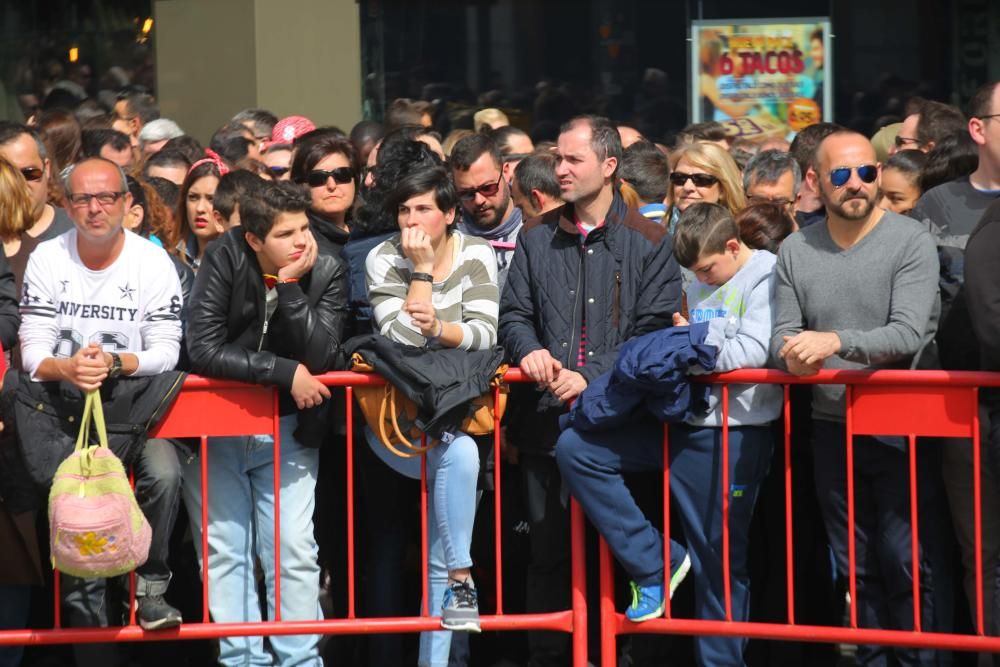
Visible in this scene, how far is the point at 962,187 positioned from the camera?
6.39 metres

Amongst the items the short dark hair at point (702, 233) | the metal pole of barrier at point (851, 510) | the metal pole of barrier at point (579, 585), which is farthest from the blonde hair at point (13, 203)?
the metal pole of barrier at point (851, 510)

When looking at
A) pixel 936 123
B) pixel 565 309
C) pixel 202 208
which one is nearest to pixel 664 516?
pixel 565 309

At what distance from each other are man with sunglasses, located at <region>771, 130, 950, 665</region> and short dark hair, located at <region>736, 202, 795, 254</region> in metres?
0.67

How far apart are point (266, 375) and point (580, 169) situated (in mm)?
1645

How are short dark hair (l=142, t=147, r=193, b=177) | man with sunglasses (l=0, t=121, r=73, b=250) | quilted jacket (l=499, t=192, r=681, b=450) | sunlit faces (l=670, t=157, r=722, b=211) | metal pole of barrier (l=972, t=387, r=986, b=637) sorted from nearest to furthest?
1. metal pole of barrier (l=972, t=387, r=986, b=637)
2. quilted jacket (l=499, t=192, r=681, b=450)
3. man with sunglasses (l=0, t=121, r=73, b=250)
4. sunlit faces (l=670, t=157, r=722, b=211)
5. short dark hair (l=142, t=147, r=193, b=177)

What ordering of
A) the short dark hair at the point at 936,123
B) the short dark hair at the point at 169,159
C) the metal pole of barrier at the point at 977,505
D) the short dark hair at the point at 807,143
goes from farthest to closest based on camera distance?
the short dark hair at the point at 169,159, the short dark hair at the point at 936,123, the short dark hair at the point at 807,143, the metal pole of barrier at the point at 977,505

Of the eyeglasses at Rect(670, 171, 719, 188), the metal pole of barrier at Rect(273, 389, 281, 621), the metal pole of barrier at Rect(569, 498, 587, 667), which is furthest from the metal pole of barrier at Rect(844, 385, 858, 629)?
the metal pole of barrier at Rect(273, 389, 281, 621)

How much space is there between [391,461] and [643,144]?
10.3 ft

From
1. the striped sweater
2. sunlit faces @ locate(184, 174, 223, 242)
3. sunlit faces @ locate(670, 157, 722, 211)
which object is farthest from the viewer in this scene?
sunlit faces @ locate(184, 174, 223, 242)

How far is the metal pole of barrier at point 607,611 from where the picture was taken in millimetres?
5902

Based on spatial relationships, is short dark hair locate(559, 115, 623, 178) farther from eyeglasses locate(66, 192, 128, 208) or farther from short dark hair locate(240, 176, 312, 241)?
eyeglasses locate(66, 192, 128, 208)

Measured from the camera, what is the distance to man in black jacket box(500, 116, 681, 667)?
6.11 metres

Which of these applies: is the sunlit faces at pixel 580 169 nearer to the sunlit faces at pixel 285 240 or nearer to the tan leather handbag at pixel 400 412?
the tan leather handbag at pixel 400 412

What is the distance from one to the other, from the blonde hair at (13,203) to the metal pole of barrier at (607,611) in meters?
2.89
